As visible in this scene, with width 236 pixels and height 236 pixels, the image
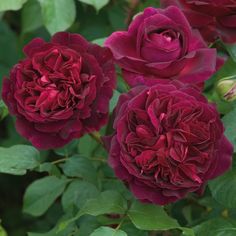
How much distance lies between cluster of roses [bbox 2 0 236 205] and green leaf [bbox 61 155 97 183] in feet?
0.47

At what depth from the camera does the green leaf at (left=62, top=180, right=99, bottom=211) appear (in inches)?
48.6

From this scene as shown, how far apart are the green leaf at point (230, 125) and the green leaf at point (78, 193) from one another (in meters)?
0.30

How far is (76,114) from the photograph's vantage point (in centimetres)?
102

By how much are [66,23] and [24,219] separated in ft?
3.06

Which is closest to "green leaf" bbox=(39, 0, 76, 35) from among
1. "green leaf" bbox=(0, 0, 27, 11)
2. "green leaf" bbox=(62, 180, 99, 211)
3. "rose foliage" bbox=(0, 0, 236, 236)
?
"green leaf" bbox=(0, 0, 27, 11)

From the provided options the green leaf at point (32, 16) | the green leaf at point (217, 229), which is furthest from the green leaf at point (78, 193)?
the green leaf at point (32, 16)

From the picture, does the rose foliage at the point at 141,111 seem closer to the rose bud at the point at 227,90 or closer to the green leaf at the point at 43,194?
the rose bud at the point at 227,90

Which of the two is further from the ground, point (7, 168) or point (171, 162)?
point (171, 162)

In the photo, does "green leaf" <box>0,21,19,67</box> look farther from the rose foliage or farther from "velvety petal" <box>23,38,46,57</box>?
"velvety petal" <box>23,38,46,57</box>

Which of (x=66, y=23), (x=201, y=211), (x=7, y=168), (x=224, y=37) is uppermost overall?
(x=224, y=37)

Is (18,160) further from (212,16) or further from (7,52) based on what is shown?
(7,52)

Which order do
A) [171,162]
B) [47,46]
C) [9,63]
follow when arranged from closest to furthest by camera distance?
[171,162]
[47,46]
[9,63]

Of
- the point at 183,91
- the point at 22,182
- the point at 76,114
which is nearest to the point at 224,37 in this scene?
the point at 183,91

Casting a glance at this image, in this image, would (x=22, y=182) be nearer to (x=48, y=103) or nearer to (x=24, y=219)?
(x=24, y=219)
